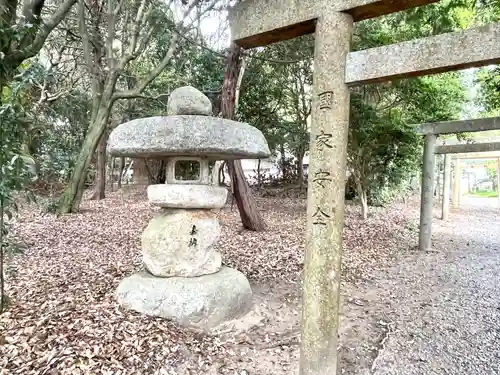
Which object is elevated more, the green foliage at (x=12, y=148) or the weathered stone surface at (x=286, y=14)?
the weathered stone surface at (x=286, y=14)

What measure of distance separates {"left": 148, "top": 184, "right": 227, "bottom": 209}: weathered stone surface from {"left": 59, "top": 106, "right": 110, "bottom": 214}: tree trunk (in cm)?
593

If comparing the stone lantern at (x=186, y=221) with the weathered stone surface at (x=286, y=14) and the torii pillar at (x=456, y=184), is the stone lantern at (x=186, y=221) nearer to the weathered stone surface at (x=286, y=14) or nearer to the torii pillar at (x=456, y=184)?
the weathered stone surface at (x=286, y=14)

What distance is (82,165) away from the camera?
9125 millimetres

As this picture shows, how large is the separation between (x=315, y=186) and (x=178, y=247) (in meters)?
1.74

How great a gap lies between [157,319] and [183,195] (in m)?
1.19

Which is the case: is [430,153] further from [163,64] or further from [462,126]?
[163,64]

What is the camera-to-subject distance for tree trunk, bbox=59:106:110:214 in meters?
9.10

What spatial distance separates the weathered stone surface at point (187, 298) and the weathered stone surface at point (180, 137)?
1.29 metres

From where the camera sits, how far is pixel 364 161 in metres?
10.3

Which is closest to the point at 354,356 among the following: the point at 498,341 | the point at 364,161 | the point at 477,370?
the point at 477,370

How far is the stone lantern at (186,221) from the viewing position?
3.46 m

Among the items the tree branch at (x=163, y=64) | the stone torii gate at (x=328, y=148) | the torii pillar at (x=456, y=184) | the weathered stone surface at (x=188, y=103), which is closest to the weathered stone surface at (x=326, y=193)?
the stone torii gate at (x=328, y=148)

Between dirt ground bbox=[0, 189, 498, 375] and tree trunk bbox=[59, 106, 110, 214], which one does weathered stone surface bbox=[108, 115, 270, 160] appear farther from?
tree trunk bbox=[59, 106, 110, 214]

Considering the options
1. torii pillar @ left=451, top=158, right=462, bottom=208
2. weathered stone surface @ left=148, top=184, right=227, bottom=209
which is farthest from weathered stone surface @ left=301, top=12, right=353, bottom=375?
torii pillar @ left=451, top=158, right=462, bottom=208
